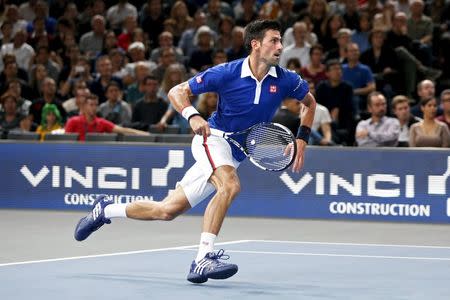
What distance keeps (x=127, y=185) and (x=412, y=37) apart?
5.85 m

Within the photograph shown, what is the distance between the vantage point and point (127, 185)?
1459 cm

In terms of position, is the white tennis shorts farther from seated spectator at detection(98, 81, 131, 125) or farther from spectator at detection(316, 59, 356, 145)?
seated spectator at detection(98, 81, 131, 125)

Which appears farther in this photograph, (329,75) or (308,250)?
(329,75)

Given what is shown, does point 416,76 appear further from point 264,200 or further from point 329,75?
point 264,200

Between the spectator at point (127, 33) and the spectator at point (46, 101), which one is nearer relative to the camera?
the spectator at point (46, 101)

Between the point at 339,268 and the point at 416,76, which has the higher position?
the point at 416,76

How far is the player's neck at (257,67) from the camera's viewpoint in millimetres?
9094

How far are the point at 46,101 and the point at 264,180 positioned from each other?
5167 millimetres

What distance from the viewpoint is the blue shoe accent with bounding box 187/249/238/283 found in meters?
8.48

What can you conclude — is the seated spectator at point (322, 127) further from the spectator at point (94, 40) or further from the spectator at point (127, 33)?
the spectator at point (94, 40)

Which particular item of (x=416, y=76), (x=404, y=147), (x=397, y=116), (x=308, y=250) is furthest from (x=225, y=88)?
(x=416, y=76)

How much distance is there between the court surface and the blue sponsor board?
0.87ft

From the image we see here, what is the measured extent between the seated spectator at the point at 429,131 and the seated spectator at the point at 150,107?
160 inches

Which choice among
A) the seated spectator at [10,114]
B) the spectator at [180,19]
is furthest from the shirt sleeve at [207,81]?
the spectator at [180,19]
